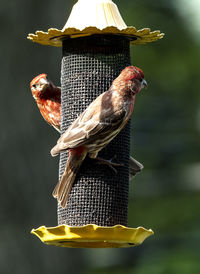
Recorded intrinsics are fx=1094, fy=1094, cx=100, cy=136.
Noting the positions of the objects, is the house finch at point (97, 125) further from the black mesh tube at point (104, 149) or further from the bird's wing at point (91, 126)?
the black mesh tube at point (104, 149)

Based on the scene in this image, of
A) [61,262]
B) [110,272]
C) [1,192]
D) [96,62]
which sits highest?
[96,62]

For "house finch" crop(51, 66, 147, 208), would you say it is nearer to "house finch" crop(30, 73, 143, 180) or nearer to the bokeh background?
"house finch" crop(30, 73, 143, 180)

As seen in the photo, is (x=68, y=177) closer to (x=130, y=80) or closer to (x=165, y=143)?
(x=130, y=80)

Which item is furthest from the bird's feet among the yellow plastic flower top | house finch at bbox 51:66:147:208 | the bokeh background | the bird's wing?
the bokeh background

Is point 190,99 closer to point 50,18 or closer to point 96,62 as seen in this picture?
point 50,18

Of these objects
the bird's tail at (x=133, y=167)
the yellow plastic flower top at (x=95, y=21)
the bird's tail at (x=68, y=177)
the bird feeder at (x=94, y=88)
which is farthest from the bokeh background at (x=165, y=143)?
the bird's tail at (x=68, y=177)

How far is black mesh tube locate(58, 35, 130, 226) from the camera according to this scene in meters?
12.2

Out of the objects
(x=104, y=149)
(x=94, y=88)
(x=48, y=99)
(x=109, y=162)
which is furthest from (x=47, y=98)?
(x=109, y=162)

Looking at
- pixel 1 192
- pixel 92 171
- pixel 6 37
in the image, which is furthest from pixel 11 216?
pixel 92 171

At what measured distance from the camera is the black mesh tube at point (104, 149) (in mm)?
12180

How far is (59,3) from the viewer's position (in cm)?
1834

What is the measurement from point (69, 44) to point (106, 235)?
8.08 ft

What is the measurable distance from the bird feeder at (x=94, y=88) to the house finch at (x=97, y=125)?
0.17 meters

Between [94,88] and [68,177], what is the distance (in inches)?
42.3
